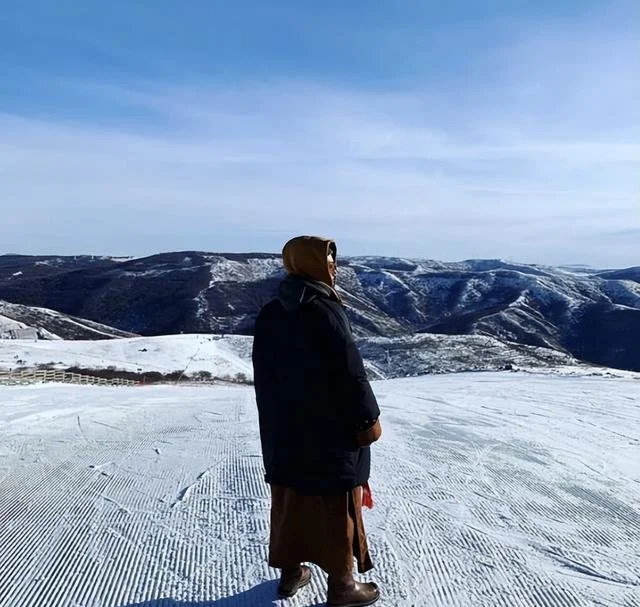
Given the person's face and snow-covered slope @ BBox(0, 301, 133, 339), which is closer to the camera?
the person's face

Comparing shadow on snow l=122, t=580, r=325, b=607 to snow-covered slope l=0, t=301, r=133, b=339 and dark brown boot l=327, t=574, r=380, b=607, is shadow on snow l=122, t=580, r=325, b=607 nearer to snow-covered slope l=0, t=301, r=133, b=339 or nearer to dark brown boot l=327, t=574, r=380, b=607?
dark brown boot l=327, t=574, r=380, b=607

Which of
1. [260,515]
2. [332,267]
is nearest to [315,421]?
[332,267]

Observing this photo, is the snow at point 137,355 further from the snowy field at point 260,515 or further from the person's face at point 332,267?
the person's face at point 332,267

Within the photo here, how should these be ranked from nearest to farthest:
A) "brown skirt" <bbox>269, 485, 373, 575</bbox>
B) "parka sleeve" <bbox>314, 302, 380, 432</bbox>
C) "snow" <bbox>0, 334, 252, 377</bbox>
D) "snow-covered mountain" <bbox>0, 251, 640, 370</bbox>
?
"parka sleeve" <bbox>314, 302, 380, 432</bbox>, "brown skirt" <bbox>269, 485, 373, 575</bbox>, "snow" <bbox>0, 334, 252, 377</bbox>, "snow-covered mountain" <bbox>0, 251, 640, 370</bbox>

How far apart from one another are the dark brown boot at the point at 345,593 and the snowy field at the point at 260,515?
0.20 meters

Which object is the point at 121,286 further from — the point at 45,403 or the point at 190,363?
the point at 45,403

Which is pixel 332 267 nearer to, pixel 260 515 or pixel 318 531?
pixel 318 531

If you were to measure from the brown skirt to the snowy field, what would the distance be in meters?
0.30

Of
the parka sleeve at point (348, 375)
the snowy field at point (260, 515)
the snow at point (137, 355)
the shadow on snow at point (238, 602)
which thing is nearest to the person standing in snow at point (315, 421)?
the parka sleeve at point (348, 375)

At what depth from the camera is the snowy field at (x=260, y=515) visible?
3.45 m

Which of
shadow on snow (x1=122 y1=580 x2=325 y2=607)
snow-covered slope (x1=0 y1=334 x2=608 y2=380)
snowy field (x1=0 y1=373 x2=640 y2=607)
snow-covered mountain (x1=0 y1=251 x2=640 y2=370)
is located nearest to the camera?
shadow on snow (x1=122 y1=580 x2=325 y2=607)

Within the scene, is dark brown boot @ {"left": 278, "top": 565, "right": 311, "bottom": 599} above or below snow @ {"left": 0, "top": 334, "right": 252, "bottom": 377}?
above

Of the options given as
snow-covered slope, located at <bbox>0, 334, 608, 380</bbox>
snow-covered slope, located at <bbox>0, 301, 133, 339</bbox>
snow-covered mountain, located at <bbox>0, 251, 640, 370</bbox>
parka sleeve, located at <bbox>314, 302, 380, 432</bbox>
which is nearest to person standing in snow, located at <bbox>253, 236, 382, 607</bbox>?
parka sleeve, located at <bbox>314, 302, 380, 432</bbox>

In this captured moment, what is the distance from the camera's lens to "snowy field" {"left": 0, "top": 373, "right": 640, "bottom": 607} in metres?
3.45
